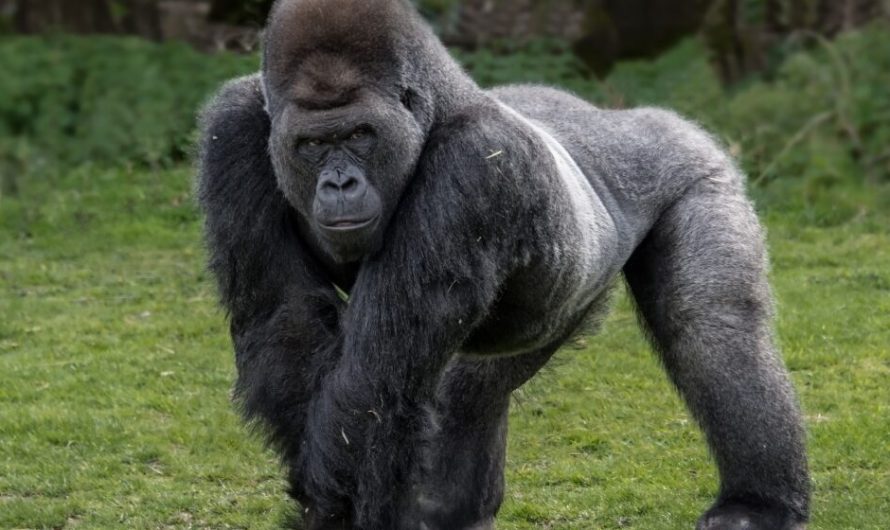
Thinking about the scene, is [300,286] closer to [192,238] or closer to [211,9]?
[192,238]

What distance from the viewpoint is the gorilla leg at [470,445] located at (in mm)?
4480

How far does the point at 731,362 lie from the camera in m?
4.20

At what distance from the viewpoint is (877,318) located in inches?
248

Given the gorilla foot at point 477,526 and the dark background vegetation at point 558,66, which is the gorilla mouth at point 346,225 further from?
the dark background vegetation at point 558,66

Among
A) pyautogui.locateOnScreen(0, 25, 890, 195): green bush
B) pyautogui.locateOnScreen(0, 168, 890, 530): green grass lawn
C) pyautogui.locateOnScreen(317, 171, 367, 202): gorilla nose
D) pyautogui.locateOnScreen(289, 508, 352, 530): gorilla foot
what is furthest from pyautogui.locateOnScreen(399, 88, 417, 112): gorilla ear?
pyautogui.locateOnScreen(0, 25, 890, 195): green bush

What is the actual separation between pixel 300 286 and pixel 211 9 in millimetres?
7485

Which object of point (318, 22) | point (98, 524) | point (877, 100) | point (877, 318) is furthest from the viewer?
point (877, 100)

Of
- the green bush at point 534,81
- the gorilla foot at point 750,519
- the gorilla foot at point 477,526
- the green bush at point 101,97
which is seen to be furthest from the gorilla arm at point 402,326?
the green bush at point 101,97

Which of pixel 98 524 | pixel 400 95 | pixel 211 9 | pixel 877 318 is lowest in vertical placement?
pixel 211 9

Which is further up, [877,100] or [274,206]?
[274,206]

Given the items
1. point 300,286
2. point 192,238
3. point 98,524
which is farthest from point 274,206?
point 192,238

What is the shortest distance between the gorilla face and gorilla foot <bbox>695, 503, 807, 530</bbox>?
4.27 feet

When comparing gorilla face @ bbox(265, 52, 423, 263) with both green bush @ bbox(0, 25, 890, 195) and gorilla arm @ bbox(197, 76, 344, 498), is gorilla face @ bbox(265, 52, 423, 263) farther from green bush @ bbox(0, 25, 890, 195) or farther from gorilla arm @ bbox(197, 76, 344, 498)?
green bush @ bbox(0, 25, 890, 195)

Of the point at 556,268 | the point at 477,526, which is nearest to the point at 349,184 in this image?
the point at 556,268
